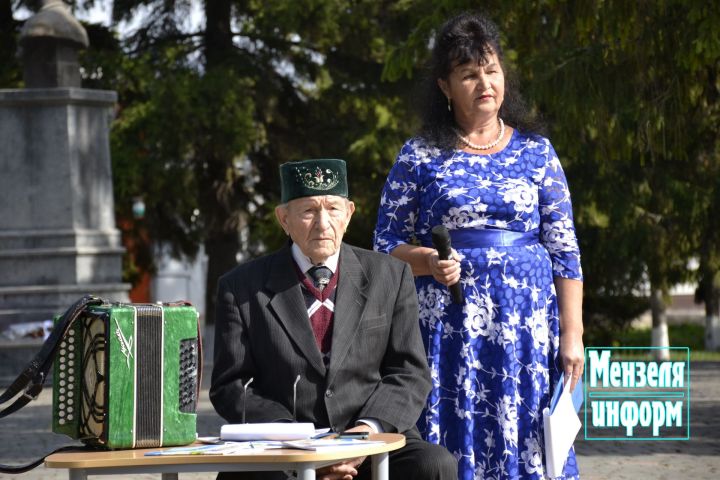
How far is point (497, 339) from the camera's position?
16.6 ft

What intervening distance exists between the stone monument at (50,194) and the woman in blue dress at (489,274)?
41.2 ft

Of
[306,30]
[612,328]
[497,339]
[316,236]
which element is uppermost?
[306,30]

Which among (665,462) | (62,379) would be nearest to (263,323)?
(62,379)

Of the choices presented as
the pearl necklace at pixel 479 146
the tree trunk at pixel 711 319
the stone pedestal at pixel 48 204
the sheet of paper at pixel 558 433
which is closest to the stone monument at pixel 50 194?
the stone pedestal at pixel 48 204

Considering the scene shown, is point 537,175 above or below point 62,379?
above

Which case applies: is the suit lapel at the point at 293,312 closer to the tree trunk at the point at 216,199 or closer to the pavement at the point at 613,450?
the pavement at the point at 613,450

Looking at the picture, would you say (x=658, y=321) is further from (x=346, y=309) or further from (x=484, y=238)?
(x=346, y=309)

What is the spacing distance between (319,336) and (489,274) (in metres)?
0.79

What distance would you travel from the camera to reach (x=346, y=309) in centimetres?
455

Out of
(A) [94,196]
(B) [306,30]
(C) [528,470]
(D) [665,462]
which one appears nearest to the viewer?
(C) [528,470]

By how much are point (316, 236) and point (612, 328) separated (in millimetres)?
24167

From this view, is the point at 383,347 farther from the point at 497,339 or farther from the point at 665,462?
the point at 665,462

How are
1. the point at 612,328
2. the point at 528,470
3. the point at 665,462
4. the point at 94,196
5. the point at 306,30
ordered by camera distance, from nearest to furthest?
the point at 528,470 → the point at 665,462 → the point at 94,196 → the point at 306,30 → the point at 612,328

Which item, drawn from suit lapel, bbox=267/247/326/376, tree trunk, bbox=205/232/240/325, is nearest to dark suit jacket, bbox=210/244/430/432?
suit lapel, bbox=267/247/326/376
